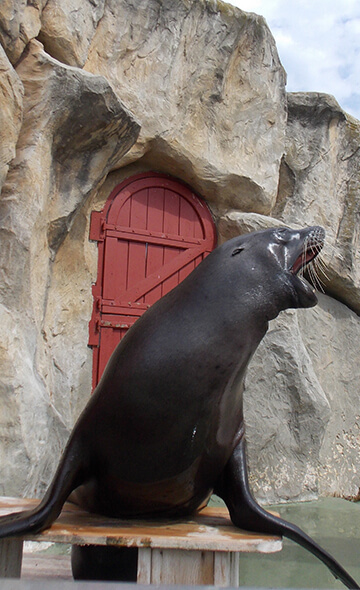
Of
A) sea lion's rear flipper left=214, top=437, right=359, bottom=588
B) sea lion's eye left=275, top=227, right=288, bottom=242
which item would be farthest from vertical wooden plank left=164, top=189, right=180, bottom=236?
sea lion's rear flipper left=214, top=437, right=359, bottom=588

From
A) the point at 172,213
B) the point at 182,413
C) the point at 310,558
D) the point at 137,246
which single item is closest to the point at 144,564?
the point at 182,413

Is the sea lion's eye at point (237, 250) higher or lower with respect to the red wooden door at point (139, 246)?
lower

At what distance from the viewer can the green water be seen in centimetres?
258

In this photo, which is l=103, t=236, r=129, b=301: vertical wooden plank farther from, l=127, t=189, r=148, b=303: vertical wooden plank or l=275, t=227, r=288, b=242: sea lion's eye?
l=275, t=227, r=288, b=242: sea lion's eye

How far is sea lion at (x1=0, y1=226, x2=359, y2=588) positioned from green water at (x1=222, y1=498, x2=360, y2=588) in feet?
3.35

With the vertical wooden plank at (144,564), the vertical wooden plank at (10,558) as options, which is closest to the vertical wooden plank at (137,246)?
the vertical wooden plank at (10,558)

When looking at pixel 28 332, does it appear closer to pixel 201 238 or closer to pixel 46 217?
pixel 46 217

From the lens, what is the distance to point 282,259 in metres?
1.96

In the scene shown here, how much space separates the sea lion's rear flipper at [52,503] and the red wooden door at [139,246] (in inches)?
106

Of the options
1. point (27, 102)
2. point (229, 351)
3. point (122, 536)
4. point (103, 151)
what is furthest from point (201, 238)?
point (122, 536)

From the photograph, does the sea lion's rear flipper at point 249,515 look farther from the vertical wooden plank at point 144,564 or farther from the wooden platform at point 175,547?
the vertical wooden plank at point 144,564

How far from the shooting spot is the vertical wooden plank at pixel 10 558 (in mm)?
1605

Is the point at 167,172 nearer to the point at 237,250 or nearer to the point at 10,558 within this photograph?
the point at 237,250

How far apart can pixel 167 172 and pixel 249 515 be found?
399cm
